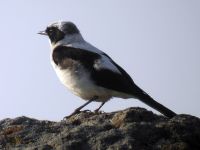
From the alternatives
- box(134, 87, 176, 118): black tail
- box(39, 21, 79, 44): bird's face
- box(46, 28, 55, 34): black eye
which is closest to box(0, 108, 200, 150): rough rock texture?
box(134, 87, 176, 118): black tail

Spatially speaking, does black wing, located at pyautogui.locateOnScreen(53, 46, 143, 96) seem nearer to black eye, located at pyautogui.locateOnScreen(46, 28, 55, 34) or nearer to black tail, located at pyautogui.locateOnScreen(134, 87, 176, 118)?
black tail, located at pyautogui.locateOnScreen(134, 87, 176, 118)

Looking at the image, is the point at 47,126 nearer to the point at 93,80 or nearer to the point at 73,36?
the point at 93,80

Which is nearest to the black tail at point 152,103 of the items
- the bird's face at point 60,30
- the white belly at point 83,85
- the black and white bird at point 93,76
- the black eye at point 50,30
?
the black and white bird at point 93,76

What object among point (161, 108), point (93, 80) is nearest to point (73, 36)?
point (93, 80)

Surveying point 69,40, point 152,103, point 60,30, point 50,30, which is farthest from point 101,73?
point 50,30

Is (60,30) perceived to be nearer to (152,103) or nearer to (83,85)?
(83,85)

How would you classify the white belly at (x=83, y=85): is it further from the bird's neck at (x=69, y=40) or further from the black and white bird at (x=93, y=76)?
the bird's neck at (x=69, y=40)
